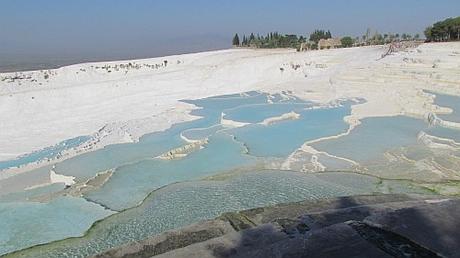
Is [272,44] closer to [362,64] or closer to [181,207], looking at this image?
[362,64]

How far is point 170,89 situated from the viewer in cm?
1811

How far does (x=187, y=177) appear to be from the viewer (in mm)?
7316

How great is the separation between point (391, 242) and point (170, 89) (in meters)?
15.9

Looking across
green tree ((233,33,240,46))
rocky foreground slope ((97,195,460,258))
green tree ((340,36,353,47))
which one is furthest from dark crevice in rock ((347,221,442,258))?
green tree ((233,33,240,46))

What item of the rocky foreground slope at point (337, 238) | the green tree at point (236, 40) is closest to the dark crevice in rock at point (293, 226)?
the rocky foreground slope at point (337, 238)

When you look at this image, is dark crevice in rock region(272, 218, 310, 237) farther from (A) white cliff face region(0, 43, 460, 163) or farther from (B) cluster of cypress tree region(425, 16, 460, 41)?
(B) cluster of cypress tree region(425, 16, 460, 41)

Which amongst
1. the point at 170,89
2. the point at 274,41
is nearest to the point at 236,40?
the point at 274,41

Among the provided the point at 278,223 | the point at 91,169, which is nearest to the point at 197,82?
the point at 91,169

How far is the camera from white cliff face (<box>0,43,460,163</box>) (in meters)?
11.6

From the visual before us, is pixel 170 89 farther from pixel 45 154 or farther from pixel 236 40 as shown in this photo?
pixel 236 40

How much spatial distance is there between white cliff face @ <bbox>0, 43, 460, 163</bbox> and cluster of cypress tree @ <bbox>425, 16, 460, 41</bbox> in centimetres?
1140

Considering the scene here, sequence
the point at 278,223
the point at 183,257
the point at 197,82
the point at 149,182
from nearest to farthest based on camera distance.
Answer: the point at 183,257
the point at 278,223
the point at 149,182
the point at 197,82

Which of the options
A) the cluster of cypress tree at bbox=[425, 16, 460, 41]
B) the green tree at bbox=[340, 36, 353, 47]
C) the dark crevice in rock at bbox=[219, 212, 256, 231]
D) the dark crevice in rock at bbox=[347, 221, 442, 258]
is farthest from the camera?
the green tree at bbox=[340, 36, 353, 47]

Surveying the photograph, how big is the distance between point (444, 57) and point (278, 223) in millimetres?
17000
